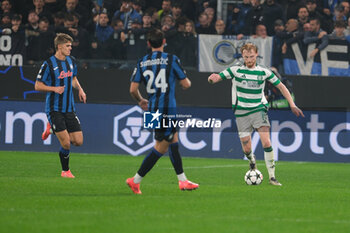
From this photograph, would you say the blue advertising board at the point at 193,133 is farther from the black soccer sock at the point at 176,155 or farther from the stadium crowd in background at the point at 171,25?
the black soccer sock at the point at 176,155

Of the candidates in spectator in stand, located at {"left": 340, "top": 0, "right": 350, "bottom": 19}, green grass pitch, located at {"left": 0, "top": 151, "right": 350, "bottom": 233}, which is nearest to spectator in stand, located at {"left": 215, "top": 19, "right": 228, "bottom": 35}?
spectator in stand, located at {"left": 340, "top": 0, "right": 350, "bottom": 19}

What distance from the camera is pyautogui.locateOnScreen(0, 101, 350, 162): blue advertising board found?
1772 cm

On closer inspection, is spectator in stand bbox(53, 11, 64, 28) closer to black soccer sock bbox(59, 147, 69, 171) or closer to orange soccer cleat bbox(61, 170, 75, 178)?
black soccer sock bbox(59, 147, 69, 171)

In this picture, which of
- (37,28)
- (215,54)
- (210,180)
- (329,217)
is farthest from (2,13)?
(329,217)

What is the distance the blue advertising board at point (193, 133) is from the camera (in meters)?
17.7

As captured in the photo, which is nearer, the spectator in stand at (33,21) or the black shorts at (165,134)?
the black shorts at (165,134)

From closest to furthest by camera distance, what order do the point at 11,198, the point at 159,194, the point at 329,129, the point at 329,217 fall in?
the point at 329,217 < the point at 11,198 < the point at 159,194 < the point at 329,129

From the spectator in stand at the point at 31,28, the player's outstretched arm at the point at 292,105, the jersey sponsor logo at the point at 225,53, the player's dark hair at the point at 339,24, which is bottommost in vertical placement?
the player's outstretched arm at the point at 292,105

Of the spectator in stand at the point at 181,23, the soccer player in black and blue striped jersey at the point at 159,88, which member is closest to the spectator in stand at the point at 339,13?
the spectator in stand at the point at 181,23

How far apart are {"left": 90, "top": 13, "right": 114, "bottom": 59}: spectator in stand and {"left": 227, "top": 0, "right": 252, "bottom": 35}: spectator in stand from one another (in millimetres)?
2871

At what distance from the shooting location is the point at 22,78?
19.1 meters

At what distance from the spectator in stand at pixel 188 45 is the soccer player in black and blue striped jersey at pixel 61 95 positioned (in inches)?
226

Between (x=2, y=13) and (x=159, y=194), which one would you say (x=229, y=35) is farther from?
(x=159, y=194)

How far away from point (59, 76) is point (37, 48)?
6.43 m
